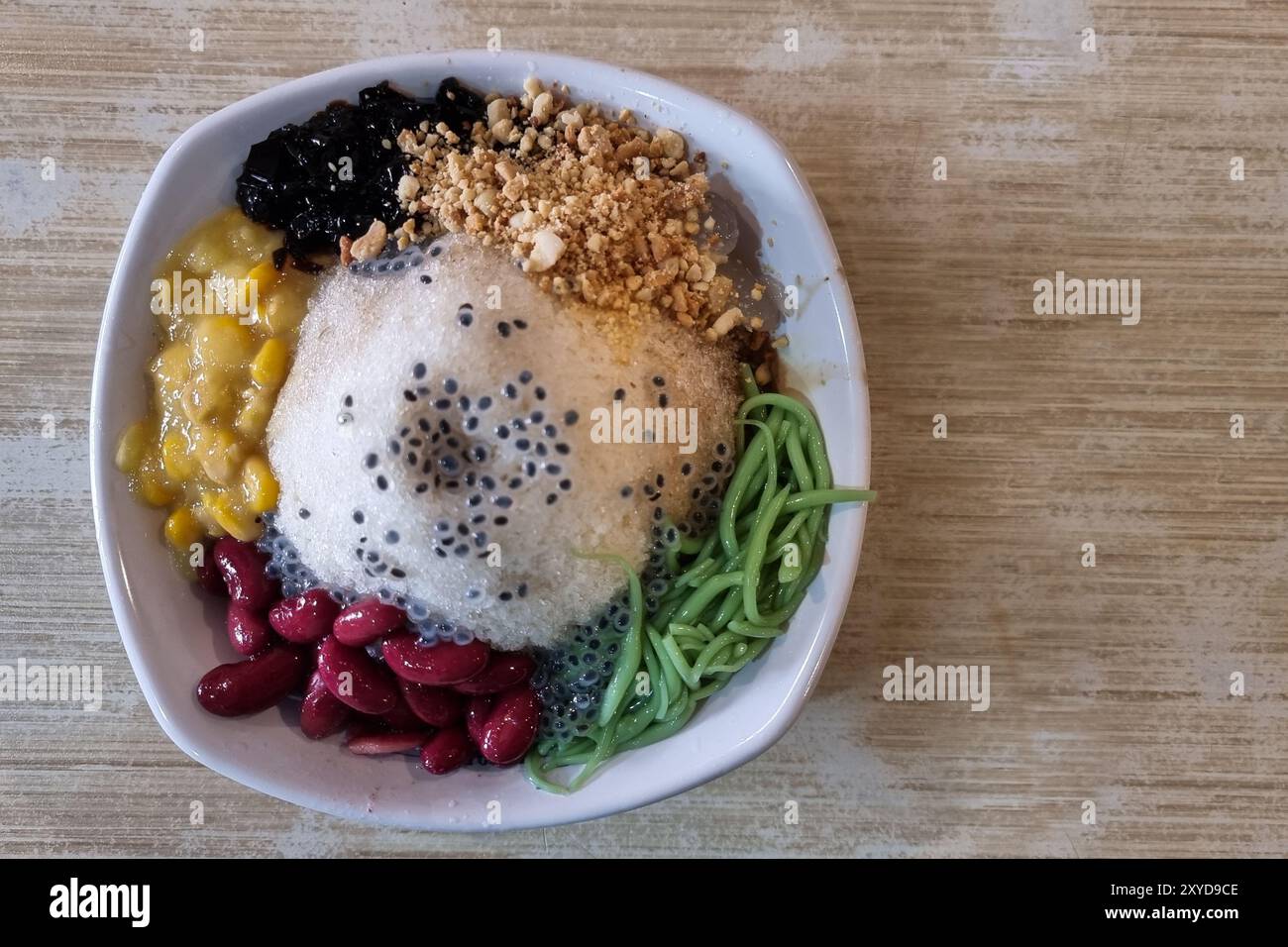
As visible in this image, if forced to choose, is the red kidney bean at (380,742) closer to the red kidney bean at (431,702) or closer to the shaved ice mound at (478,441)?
the red kidney bean at (431,702)

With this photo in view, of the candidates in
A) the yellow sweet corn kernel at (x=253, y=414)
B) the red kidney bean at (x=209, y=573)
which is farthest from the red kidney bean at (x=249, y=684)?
the yellow sweet corn kernel at (x=253, y=414)

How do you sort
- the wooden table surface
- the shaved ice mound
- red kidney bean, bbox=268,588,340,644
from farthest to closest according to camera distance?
the wooden table surface, red kidney bean, bbox=268,588,340,644, the shaved ice mound

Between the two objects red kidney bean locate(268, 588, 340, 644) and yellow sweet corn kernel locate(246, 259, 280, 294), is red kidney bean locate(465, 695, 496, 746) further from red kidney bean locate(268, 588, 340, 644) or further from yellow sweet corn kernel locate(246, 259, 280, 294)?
yellow sweet corn kernel locate(246, 259, 280, 294)

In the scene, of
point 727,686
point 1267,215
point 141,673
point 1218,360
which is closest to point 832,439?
point 727,686

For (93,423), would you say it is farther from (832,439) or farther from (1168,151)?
(1168,151)

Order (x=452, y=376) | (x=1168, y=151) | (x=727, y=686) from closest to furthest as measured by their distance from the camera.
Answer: (x=452, y=376)
(x=727, y=686)
(x=1168, y=151)

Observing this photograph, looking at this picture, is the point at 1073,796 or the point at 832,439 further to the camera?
the point at 1073,796

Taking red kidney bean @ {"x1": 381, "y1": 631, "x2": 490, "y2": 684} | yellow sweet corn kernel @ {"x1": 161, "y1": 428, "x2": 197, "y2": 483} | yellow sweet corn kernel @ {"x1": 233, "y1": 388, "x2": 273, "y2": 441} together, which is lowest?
red kidney bean @ {"x1": 381, "y1": 631, "x2": 490, "y2": 684}

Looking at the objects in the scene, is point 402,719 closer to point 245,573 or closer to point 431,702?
point 431,702

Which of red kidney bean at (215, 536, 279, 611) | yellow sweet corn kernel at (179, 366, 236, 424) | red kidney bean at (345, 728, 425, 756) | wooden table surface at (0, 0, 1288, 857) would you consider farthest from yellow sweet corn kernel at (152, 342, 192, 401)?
red kidney bean at (345, 728, 425, 756)
